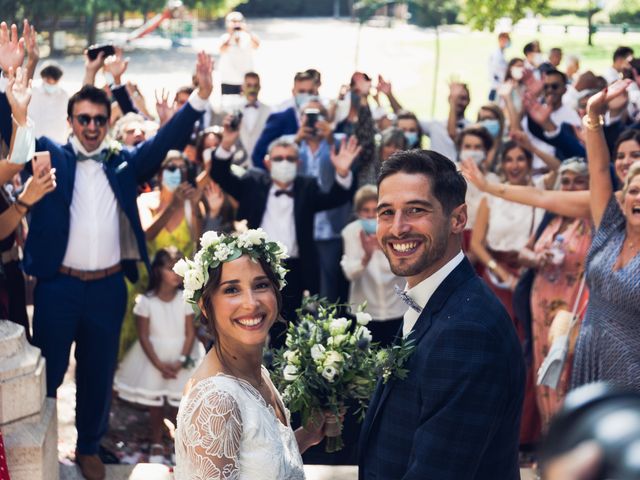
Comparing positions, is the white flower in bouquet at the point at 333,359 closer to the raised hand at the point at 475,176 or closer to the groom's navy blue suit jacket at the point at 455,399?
the groom's navy blue suit jacket at the point at 455,399

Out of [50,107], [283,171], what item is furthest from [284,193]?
[50,107]

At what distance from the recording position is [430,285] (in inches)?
118

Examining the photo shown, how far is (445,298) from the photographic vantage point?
9.59 feet

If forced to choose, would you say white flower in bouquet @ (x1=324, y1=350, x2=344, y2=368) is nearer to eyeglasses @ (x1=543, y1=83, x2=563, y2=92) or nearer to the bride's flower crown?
the bride's flower crown

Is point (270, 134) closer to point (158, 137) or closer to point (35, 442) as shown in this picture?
point (158, 137)

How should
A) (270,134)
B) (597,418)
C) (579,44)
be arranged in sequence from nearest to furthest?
(597,418)
(270,134)
(579,44)

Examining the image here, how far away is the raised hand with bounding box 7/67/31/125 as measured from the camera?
5297 millimetres

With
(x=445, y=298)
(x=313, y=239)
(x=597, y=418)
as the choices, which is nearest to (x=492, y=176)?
(x=313, y=239)

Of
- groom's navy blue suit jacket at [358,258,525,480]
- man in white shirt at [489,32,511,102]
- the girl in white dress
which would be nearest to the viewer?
groom's navy blue suit jacket at [358,258,525,480]

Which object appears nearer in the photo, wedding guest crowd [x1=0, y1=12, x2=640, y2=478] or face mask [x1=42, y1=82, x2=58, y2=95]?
wedding guest crowd [x1=0, y1=12, x2=640, y2=478]

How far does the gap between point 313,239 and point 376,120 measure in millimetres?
3908

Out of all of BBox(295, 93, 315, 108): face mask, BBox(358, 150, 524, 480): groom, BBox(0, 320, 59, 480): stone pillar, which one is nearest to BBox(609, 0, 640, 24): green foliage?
BBox(295, 93, 315, 108): face mask

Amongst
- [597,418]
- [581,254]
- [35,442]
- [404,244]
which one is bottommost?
[35,442]

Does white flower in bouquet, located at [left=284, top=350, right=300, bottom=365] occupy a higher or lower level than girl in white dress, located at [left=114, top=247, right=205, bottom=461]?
higher
